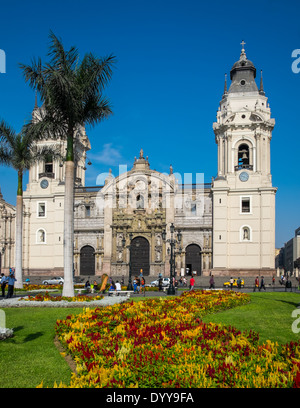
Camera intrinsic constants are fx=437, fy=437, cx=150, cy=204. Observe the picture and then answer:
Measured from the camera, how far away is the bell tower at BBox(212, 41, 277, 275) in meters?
47.1

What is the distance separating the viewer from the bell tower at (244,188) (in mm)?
47062

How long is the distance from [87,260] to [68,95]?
34.0 metres

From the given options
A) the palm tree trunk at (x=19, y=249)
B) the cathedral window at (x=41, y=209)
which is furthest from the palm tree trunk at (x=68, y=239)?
the cathedral window at (x=41, y=209)

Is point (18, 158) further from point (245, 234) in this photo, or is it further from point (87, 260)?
point (245, 234)

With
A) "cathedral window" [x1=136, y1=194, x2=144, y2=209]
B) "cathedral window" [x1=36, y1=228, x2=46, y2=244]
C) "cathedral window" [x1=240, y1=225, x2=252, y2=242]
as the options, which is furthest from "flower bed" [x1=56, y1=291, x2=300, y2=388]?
"cathedral window" [x1=36, y1=228, x2=46, y2=244]

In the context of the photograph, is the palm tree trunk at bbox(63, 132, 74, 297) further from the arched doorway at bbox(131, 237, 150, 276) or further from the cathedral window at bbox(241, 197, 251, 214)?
the cathedral window at bbox(241, 197, 251, 214)

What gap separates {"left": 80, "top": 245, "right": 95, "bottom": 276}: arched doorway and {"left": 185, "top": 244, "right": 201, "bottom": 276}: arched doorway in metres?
11.3

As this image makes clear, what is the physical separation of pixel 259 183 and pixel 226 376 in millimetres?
42583

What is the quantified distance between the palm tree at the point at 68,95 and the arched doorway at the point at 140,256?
29.7 metres

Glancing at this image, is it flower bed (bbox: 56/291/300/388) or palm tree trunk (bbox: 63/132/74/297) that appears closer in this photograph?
flower bed (bbox: 56/291/300/388)

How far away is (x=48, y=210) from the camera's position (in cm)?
5266
